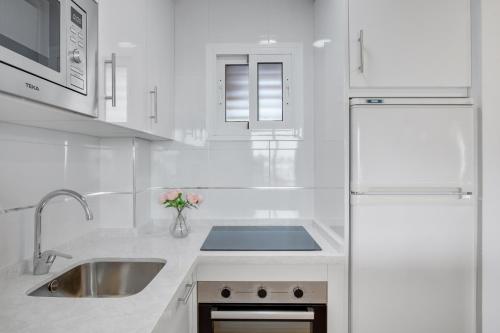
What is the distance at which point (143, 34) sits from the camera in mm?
1513

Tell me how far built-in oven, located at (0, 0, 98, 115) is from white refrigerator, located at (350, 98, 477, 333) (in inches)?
44.0

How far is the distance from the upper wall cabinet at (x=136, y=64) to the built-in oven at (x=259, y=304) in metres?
0.87

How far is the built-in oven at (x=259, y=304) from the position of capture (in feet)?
4.91

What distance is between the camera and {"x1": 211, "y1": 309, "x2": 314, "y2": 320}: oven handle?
146 centimetres

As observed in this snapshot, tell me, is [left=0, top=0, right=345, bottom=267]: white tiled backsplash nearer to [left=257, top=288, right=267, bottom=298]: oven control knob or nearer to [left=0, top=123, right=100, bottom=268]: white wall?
[left=0, top=123, right=100, bottom=268]: white wall

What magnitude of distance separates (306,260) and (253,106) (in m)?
1.13

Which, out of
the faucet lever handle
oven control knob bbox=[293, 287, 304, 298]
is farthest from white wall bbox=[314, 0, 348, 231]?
the faucet lever handle

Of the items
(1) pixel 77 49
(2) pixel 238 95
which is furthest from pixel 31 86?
(2) pixel 238 95

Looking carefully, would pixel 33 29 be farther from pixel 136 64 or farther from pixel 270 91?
pixel 270 91

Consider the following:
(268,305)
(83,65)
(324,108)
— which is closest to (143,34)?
(83,65)

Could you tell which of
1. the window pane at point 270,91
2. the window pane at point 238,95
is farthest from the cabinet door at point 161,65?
the window pane at point 270,91

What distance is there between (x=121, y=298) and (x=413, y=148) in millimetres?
1358

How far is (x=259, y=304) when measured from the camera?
152 centimetres

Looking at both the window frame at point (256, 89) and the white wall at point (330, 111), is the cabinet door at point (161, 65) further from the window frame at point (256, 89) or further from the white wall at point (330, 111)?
the white wall at point (330, 111)
